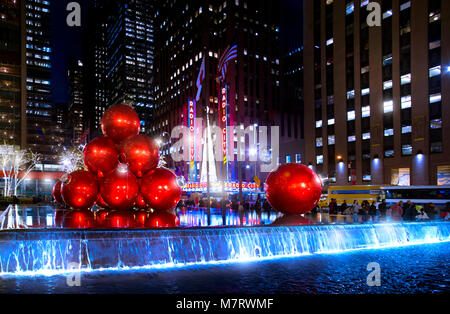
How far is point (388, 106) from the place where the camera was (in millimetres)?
52375

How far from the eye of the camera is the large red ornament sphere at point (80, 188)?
593 inches

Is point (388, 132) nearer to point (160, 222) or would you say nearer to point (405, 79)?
point (405, 79)

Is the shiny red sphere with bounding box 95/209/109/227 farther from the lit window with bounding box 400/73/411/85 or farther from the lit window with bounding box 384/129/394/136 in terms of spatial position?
the lit window with bounding box 400/73/411/85

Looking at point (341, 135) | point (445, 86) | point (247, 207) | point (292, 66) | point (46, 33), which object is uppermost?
point (46, 33)

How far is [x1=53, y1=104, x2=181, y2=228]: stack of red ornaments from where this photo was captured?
46.9 ft

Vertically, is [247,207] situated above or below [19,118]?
below

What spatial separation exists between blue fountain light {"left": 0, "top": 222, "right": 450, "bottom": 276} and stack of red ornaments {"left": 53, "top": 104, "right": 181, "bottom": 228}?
359 centimetres

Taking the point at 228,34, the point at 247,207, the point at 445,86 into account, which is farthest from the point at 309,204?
the point at 228,34

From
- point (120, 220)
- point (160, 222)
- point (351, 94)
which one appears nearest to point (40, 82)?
point (351, 94)

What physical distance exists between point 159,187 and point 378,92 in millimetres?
47190

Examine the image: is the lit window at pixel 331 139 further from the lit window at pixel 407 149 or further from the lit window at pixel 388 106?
the lit window at pixel 407 149

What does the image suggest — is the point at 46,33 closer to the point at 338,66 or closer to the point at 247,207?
the point at 338,66
